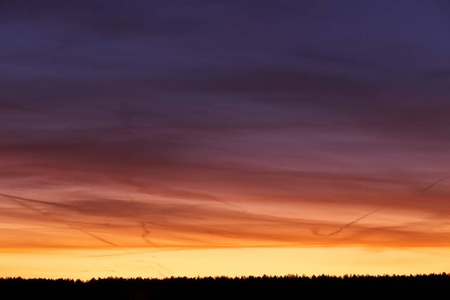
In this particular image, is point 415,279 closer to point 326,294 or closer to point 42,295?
point 326,294

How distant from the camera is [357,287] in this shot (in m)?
31.0

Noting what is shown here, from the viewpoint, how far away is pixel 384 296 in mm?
30359

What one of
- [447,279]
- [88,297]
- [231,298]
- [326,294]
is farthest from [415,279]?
[88,297]

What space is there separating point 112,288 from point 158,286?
1.58 metres

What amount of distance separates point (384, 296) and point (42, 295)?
11.7m

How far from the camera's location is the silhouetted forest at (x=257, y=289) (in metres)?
30.7

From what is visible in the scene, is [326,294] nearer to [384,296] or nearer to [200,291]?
[384,296]

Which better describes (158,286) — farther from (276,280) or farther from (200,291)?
(276,280)

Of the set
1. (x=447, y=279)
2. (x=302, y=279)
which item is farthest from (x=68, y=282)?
(x=447, y=279)

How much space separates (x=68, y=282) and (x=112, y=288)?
177cm

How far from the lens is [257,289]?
31109mm

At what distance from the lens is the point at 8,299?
3088 cm

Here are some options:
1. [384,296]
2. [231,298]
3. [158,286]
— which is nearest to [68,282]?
[158,286]

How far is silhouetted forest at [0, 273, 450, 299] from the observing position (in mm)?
30734
